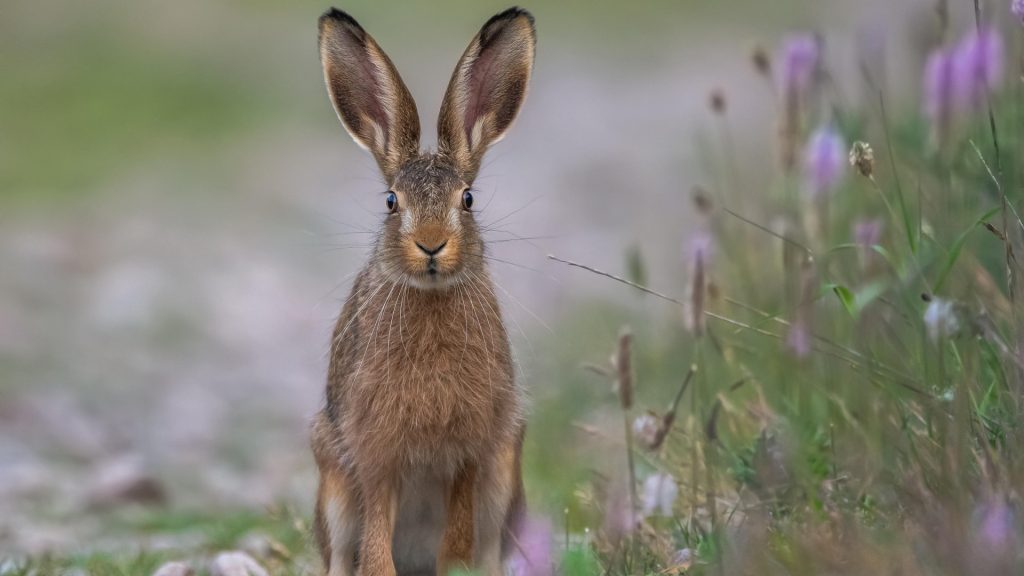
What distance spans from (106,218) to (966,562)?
11.2m

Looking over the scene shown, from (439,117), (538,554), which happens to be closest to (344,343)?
(439,117)

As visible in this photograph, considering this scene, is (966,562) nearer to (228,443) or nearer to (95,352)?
(228,443)

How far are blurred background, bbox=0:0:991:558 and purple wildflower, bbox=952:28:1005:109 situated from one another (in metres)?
1.55

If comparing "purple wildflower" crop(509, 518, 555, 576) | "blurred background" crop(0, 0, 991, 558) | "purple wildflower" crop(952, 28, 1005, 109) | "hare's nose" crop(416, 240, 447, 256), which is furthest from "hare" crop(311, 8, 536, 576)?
"purple wildflower" crop(952, 28, 1005, 109)

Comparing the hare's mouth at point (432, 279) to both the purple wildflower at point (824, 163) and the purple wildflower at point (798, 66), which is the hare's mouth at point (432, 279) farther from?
the purple wildflower at point (798, 66)

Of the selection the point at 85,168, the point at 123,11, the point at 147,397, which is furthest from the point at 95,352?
the point at 123,11

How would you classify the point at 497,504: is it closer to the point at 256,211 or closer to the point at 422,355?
the point at 422,355

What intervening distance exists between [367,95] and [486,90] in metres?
0.39

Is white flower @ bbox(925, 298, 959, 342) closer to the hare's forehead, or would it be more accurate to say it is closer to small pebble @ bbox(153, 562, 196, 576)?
the hare's forehead

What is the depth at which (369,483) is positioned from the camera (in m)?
4.83

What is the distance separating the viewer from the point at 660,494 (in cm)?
480

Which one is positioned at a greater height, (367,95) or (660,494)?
(367,95)

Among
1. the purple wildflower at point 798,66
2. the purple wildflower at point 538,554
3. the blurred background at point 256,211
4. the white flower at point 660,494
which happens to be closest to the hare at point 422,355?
the blurred background at point 256,211

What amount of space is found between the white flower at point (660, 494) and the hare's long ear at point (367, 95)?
1.30m
